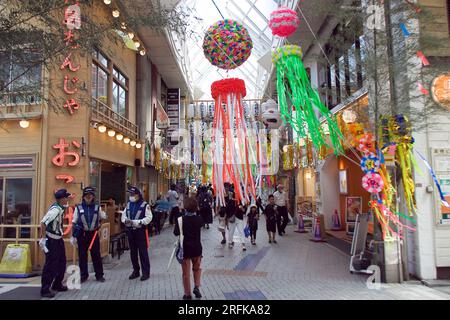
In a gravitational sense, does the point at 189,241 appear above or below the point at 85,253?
above

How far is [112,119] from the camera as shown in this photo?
11.0 metres

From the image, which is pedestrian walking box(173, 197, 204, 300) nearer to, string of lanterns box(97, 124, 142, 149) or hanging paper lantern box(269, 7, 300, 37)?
hanging paper lantern box(269, 7, 300, 37)

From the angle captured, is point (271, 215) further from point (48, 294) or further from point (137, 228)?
point (48, 294)

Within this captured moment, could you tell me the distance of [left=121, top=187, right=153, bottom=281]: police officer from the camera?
6.63 metres

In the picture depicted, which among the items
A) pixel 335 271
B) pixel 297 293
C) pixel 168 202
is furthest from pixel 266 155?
pixel 297 293

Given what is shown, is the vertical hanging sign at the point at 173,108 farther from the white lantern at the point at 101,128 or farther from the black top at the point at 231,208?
the black top at the point at 231,208

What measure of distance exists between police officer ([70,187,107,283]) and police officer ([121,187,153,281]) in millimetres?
572

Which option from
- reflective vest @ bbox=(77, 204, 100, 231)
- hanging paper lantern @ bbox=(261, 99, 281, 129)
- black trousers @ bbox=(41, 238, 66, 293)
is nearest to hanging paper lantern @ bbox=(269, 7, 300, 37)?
hanging paper lantern @ bbox=(261, 99, 281, 129)

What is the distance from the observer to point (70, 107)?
336 inches

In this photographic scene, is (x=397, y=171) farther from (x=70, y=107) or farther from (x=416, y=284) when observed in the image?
(x=70, y=107)

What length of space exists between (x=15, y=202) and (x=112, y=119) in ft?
12.0

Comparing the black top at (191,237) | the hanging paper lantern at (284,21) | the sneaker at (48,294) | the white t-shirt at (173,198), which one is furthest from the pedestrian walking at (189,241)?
the white t-shirt at (173,198)

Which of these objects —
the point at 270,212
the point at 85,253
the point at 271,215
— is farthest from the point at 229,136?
the point at 85,253

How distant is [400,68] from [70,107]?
7.24 metres
